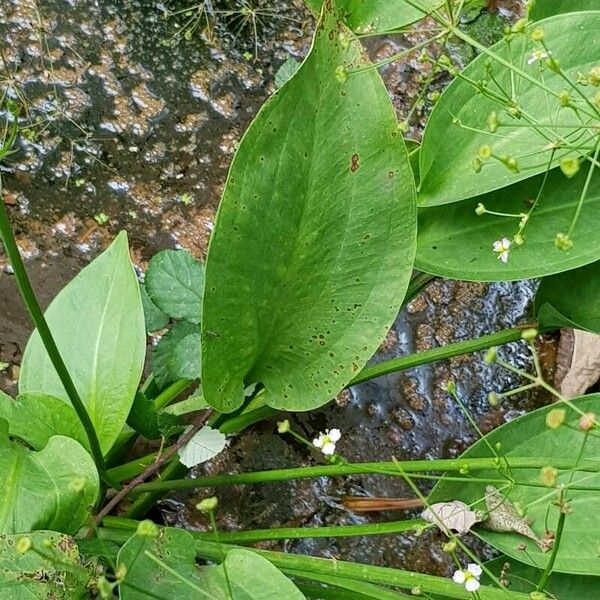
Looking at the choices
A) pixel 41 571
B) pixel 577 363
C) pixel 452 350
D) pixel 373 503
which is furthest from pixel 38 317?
pixel 577 363

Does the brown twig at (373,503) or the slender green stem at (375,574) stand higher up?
the slender green stem at (375,574)

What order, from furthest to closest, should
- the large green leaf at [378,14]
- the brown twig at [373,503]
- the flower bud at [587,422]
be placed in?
the brown twig at [373,503] → the large green leaf at [378,14] → the flower bud at [587,422]

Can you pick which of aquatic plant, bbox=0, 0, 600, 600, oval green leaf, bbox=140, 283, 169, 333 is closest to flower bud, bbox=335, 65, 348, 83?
aquatic plant, bbox=0, 0, 600, 600

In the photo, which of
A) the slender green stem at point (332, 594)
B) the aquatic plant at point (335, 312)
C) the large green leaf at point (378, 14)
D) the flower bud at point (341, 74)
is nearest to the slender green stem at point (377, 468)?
the aquatic plant at point (335, 312)

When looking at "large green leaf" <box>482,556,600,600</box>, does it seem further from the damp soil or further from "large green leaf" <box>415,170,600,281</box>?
"large green leaf" <box>415,170,600,281</box>

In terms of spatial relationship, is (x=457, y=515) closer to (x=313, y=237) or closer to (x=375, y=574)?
(x=375, y=574)

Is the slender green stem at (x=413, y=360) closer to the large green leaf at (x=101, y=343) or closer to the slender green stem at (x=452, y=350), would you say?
the slender green stem at (x=452, y=350)
